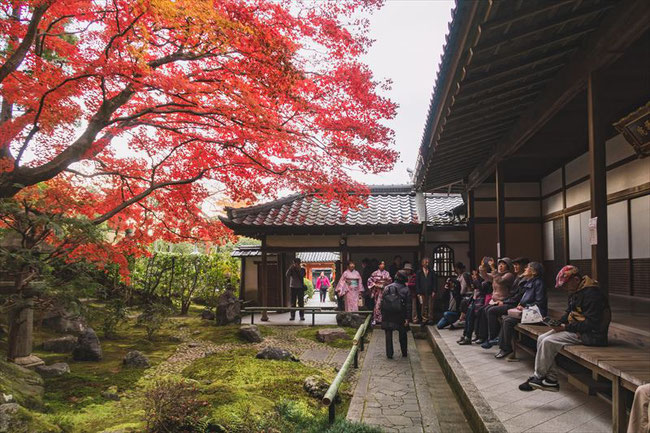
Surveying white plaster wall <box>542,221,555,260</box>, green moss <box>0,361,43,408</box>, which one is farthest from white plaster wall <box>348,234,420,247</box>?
green moss <box>0,361,43,408</box>

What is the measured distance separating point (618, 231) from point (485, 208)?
4992mm

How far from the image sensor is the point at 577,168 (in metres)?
10.2

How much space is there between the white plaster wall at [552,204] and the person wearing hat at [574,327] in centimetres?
707

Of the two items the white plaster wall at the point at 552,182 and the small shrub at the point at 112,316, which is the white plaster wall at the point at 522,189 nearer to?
the white plaster wall at the point at 552,182

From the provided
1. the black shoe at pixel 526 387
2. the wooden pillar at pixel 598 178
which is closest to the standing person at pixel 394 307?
the black shoe at pixel 526 387

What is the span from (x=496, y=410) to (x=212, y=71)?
744 cm

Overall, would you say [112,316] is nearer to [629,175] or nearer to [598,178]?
[598,178]

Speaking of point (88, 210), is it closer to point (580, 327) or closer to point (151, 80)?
point (151, 80)

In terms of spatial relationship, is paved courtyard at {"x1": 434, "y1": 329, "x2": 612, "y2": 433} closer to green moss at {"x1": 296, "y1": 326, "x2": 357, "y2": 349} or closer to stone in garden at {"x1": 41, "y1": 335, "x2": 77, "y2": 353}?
green moss at {"x1": 296, "y1": 326, "x2": 357, "y2": 349}

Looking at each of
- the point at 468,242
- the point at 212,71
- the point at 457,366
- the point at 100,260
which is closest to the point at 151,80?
the point at 212,71

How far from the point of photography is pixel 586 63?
538 cm

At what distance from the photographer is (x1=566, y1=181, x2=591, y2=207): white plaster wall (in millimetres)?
9602

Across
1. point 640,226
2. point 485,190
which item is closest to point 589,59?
point 640,226

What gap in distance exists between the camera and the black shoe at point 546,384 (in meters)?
4.93
